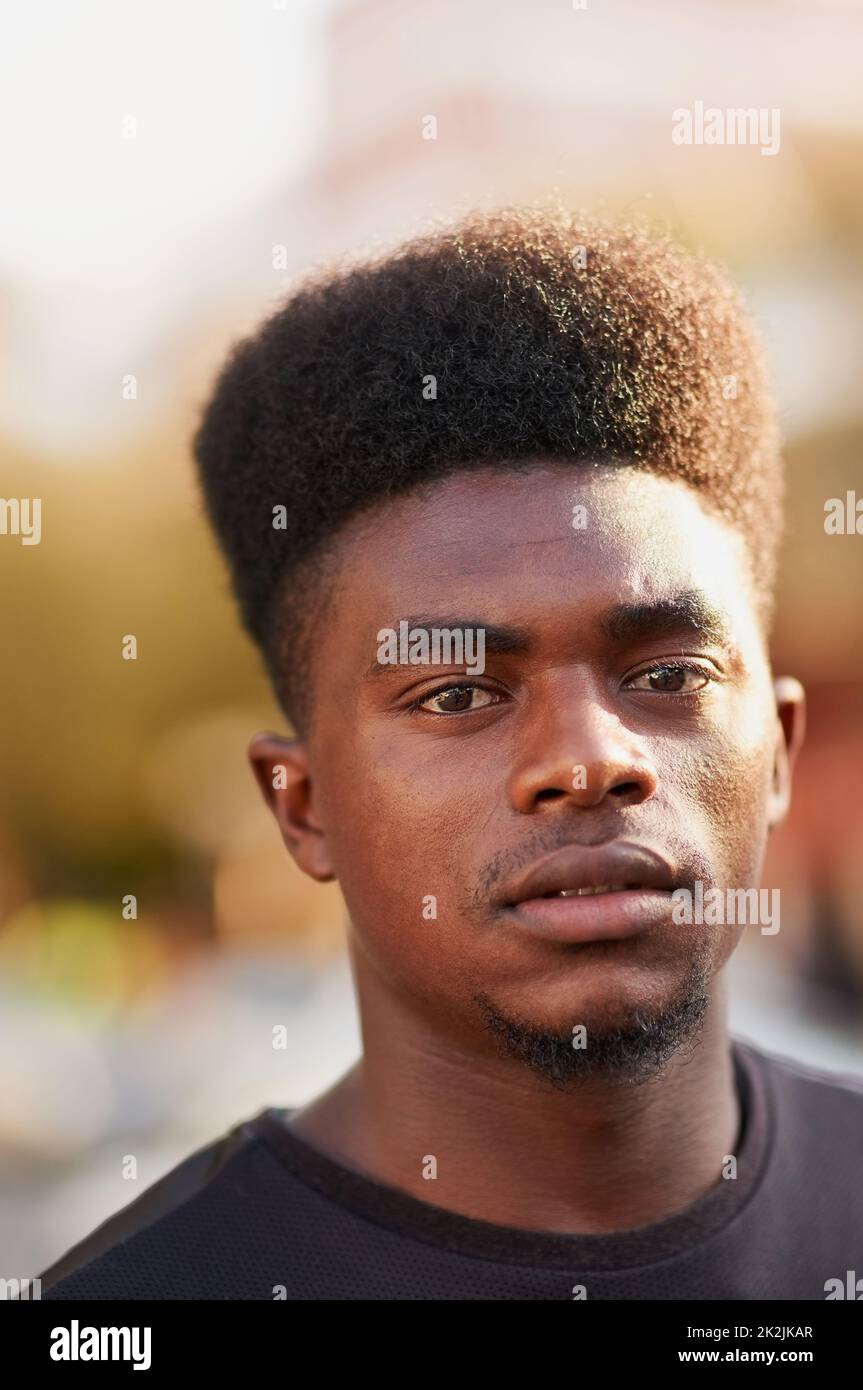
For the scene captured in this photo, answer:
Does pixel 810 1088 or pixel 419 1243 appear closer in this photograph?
pixel 419 1243

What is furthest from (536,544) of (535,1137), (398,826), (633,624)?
(535,1137)

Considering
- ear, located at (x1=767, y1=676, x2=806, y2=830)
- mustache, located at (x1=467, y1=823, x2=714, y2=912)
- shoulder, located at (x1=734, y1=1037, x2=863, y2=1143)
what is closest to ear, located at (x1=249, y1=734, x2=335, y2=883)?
mustache, located at (x1=467, y1=823, x2=714, y2=912)

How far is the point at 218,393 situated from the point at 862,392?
8487 mm

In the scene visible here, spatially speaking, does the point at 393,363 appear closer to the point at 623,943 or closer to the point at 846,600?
the point at 623,943

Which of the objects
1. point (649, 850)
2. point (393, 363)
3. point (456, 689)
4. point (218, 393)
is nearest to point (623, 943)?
point (649, 850)

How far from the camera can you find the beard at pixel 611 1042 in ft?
7.12

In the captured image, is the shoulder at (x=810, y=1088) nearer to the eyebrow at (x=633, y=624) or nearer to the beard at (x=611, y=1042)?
the beard at (x=611, y=1042)

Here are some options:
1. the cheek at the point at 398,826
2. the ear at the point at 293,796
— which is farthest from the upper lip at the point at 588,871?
the ear at the point at 293,796

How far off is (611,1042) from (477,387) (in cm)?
119

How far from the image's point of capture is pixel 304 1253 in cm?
245

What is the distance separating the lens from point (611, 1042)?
2.17m

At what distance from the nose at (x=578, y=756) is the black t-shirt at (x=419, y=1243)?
0.86m

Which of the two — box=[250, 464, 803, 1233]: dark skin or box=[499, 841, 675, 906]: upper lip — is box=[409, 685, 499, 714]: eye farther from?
box=[499, 841, 675, 906]: upper lip

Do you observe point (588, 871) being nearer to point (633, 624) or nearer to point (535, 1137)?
point (633, 624)
